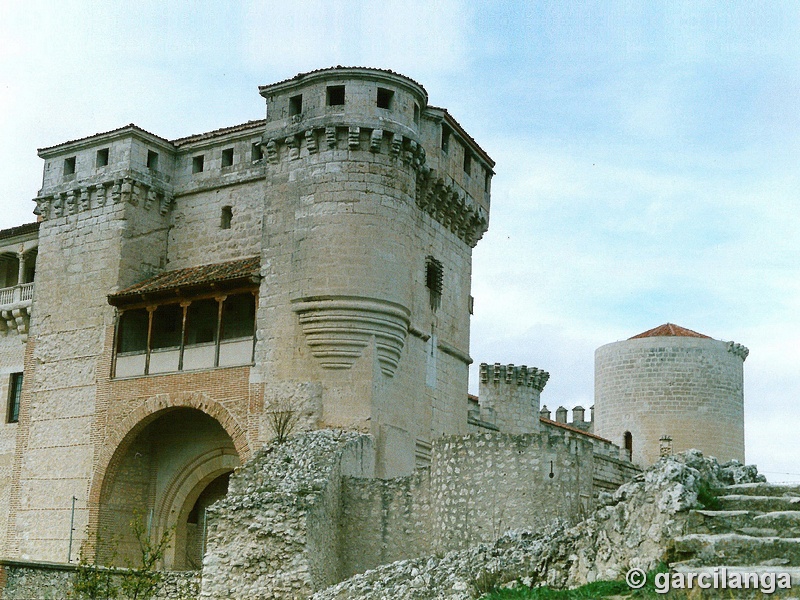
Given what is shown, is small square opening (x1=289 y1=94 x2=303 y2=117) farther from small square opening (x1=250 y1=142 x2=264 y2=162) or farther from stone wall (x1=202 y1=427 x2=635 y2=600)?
stone wall (x1=202 y1=427 x2=635 y2=600)

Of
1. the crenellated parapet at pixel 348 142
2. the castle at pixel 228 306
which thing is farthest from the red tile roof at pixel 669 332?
the crenellated parapet at pixel 348 142

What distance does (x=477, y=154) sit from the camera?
92.2 feet

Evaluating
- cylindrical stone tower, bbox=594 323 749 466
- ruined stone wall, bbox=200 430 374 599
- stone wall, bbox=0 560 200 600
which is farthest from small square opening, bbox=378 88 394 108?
cylindrical stone tower, bbox=594 323 749 466

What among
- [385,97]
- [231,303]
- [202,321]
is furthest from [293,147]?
[202,321]

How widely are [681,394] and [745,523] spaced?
2541 cm

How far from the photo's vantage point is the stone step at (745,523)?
11.8m

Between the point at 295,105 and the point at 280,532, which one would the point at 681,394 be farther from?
the point at 280,532

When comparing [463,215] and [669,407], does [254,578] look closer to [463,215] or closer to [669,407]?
[463,215]

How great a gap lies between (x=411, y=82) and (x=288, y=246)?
4351 millimetres

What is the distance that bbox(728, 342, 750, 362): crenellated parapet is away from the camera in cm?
3694

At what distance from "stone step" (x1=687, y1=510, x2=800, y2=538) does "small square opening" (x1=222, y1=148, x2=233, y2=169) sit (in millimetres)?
17749

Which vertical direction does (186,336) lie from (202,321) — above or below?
below

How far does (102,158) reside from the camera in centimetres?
2823

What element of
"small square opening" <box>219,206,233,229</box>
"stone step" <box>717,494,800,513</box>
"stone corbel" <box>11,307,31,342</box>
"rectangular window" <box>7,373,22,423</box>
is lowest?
"stone step" <box>717,494,800,513</box>
